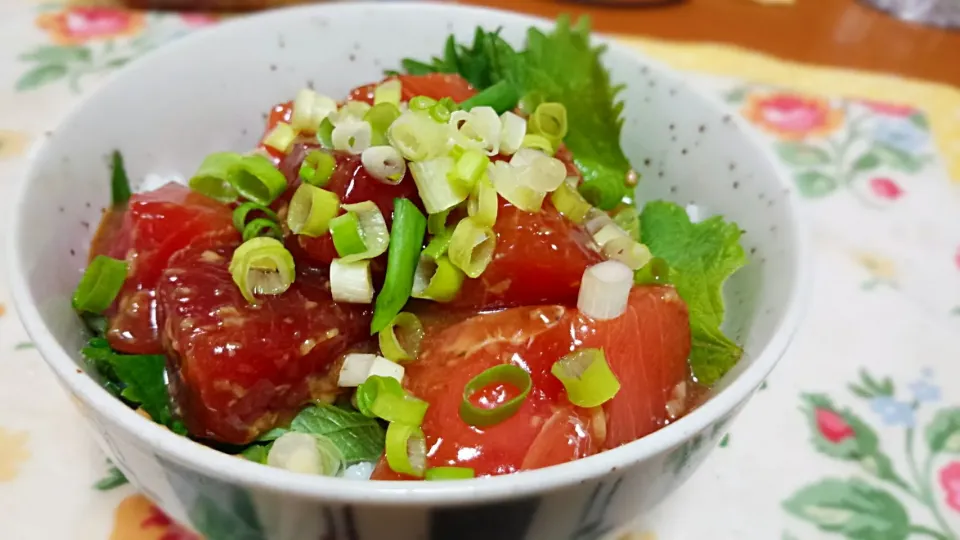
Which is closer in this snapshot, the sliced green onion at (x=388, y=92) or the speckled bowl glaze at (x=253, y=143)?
the speckled bowl glaze at (x=253, y=143)

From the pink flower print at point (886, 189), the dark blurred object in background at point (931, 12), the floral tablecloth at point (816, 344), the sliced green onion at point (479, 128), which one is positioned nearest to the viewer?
the sliced green onion at point (479, 128)

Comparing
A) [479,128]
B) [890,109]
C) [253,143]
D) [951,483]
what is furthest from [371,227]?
[890,109]

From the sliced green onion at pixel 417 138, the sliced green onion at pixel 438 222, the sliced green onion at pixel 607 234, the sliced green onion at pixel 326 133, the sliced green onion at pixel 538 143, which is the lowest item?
the sliced green onion at pixel 607 234

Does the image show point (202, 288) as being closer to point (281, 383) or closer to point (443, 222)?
point (281, 383)

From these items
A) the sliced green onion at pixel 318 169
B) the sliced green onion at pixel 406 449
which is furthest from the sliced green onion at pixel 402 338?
the sliced green onion at pixel 318 169

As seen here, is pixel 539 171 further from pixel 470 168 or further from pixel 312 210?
pixel 312 210

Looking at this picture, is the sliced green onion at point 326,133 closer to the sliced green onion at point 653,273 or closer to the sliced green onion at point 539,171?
the sliced green onion at point 539,171

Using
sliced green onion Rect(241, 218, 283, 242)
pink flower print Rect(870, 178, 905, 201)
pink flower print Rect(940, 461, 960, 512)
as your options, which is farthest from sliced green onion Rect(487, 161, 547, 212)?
pink flower print Rect(870, 178, 905, 201)

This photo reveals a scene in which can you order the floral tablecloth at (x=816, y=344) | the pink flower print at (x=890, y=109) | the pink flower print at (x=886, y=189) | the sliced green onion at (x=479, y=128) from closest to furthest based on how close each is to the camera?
1. the sliced green onion at (x=479, y=128)
2. the floral tablecloth at (x=816, y=344)
3. the pink flower print at (x=886, y=189)
4. the pink flower print at (x=890, y=109)
